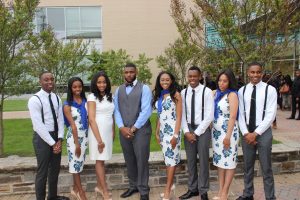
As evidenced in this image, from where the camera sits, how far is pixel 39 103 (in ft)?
15.3

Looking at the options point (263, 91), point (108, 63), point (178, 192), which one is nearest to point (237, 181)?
point (178, 192)

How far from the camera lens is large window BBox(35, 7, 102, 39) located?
28016mm

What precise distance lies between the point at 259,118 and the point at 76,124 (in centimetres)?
244

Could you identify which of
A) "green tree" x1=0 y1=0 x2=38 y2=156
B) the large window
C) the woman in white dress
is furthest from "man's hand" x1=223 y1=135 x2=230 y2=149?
the large window

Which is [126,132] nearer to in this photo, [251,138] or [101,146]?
[101,146]

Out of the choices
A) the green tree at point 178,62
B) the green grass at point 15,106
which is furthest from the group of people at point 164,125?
the green grass at point 15,106

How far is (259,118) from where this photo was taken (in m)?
4.72

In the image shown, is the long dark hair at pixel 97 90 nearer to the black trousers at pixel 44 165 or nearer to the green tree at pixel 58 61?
the black trousers at pixel 44 165

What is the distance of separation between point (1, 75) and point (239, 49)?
14.9 ft

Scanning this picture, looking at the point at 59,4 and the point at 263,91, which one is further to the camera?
the point at 59,4

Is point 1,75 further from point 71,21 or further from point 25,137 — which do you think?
point 71,21

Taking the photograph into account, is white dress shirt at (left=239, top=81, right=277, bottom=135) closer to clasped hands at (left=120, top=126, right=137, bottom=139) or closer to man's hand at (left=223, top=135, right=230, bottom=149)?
man's hand at (left=223, top=135, right=230, bottom=149)

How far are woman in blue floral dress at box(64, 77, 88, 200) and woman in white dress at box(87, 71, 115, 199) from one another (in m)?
0.11

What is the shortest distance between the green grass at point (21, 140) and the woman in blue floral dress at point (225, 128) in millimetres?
2428
